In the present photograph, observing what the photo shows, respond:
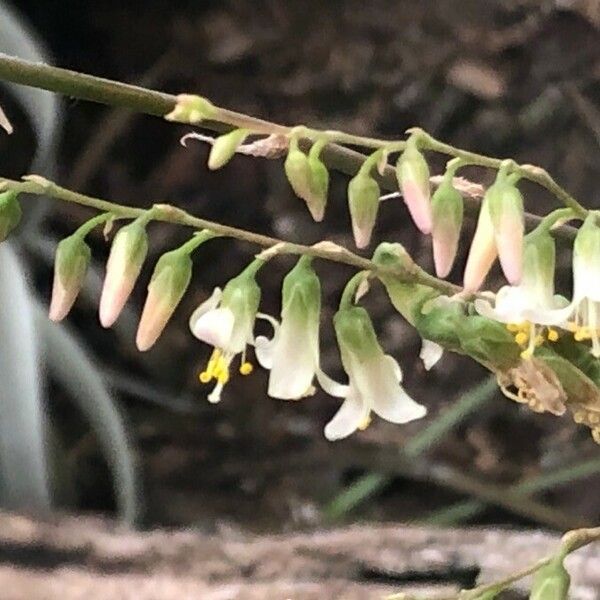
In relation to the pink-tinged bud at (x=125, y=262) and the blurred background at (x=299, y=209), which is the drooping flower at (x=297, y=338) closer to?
the pink-tinged bud at (x=125, y=262)

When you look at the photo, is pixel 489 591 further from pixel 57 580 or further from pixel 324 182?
pixel 57 580

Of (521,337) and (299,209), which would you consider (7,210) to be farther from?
(299,209)

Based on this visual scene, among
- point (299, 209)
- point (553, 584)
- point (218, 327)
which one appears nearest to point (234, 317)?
point (218, 327)

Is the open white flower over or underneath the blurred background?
underneath

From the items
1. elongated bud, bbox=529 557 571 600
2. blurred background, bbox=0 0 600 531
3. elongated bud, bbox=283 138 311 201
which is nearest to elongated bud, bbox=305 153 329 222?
elongated bud, bbox=283 138 311 201

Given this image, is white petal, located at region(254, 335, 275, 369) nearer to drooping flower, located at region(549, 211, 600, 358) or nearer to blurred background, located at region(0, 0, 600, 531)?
drooping flower, located at region(549, 211, 600, 358)

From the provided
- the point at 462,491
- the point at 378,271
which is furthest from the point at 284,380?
the point at 462,491

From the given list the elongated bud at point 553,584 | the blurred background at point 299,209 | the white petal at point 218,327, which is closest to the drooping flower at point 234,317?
the white petal at point 218,327
